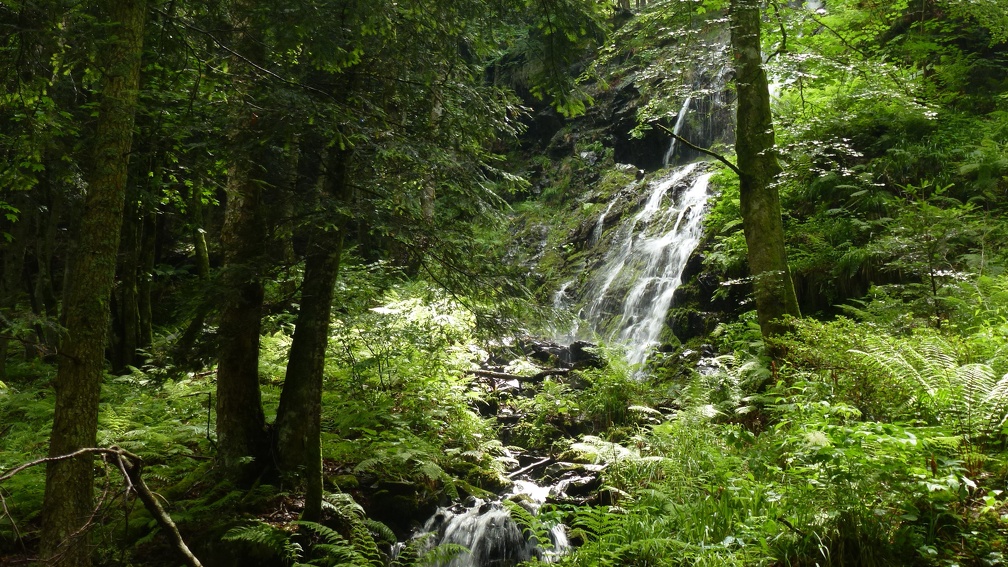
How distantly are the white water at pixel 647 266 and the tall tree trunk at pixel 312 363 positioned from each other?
7487 mm

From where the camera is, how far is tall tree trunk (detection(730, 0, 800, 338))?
6.92 meters

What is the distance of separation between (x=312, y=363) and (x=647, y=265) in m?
10.5

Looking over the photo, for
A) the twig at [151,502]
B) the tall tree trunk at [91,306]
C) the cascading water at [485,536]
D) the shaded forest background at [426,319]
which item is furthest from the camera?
the cascading water at [485,536]

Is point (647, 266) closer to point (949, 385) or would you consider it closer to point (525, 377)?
point (525, 377)

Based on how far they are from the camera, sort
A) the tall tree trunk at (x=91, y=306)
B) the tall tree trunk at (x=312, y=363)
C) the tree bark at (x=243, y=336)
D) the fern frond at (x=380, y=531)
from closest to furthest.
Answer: the tall tree trunk at (x=91, y=306) < the tall tree trunk at (x=312, y=363) < the fern frond at (x=380, y=531) < the tree bark at (x=243, y=336)

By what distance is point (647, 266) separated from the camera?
14078 mm

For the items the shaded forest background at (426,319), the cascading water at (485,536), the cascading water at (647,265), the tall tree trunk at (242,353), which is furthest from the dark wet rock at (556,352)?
the tall tree trunk at (242,353)

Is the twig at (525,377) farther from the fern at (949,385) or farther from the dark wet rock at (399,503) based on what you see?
the fern at (949,385)

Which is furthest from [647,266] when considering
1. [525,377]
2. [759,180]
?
[759,180]

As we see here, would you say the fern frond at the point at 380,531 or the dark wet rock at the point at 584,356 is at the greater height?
the dark wet rock at the point at 584,356

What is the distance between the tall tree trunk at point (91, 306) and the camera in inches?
126

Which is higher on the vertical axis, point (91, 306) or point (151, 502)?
point (91, 306)

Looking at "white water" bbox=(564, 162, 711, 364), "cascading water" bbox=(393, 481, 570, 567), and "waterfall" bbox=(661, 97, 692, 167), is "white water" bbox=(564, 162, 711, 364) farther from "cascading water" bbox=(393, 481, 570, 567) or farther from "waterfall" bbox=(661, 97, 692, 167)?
"cascading water" bbox=(393, 481, 570, 567)

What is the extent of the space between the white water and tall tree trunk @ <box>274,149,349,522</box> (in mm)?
7487
